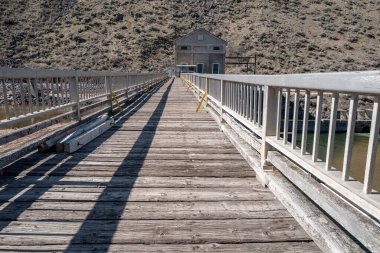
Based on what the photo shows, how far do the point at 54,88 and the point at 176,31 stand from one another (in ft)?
256

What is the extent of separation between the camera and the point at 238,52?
76750 mm

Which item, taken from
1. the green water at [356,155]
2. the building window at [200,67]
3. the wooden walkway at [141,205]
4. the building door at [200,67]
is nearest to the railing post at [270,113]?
the wooden walkway at [141,205]

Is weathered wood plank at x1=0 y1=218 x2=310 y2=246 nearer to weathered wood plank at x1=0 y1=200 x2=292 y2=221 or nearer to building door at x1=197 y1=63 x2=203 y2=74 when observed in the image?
weathered wood plank at x1=0 y1=200 x2=292 y2=221

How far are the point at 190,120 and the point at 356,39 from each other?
8923 centimetres

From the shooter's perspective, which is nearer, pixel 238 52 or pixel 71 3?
pixel 238 52

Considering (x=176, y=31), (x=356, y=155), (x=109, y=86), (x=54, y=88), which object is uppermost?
(x=176, y=31)

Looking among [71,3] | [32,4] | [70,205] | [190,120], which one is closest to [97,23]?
[71,3]

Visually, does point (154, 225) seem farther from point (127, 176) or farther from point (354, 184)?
point (354, 184)

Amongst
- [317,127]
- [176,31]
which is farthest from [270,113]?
[176,31]

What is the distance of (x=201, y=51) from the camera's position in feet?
198

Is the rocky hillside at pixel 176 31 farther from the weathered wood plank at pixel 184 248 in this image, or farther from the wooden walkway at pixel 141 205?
the weathered wood plank at pixel 184 248

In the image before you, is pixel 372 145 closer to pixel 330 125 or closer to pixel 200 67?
pixel 330 125

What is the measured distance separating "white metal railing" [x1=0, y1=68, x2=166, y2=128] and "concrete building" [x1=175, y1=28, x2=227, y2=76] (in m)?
47.2

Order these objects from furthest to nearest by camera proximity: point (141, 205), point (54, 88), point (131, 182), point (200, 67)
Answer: point (200, 67) < point (54, 88) < point (131, 182) < point (141, 205)
